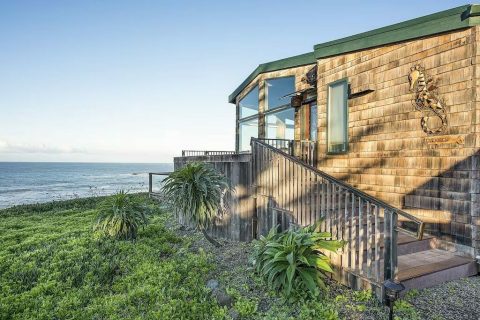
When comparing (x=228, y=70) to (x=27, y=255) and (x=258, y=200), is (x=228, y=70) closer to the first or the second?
(x=258, y=200)

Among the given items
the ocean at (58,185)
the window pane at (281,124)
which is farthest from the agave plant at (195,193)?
the window pane at (281,124)

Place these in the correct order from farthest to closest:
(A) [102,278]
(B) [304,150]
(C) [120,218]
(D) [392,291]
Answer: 1. (B) [304,150]
2. (C) [120,218]
3. (A) [102,278]
4. (D) [392,291]

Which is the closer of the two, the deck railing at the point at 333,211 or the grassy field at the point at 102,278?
the deck railing at the point at 333,211

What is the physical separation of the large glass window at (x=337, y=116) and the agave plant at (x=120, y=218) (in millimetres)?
5377

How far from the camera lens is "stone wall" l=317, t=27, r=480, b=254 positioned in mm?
3857

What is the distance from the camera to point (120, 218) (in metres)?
6.52

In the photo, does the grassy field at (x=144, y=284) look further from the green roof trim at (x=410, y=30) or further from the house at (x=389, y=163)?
the green roof trim at (x=410, y=30)

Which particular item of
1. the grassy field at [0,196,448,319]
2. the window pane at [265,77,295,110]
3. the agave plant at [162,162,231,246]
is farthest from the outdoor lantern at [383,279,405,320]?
the window pane at [265,77,295,110]

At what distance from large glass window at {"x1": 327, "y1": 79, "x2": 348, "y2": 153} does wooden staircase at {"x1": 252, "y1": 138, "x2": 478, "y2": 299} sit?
6.82ft

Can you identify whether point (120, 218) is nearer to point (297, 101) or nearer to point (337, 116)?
point (337, 116)

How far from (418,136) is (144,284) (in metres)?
5.35

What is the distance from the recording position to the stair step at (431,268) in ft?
10.5

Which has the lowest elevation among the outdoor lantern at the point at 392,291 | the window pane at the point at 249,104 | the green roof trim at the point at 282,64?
the outdoor lantern at the point at 392,291

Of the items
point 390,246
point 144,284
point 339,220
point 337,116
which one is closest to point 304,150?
point 337,116
